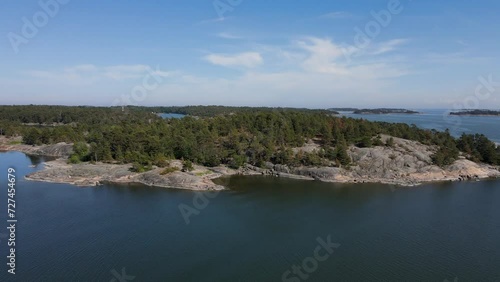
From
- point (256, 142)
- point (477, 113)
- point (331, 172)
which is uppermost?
point (477, 113)

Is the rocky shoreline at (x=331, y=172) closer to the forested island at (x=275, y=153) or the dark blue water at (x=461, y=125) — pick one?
the forested island at (x=275, y=153)

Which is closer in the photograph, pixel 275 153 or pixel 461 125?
pixel 275 153

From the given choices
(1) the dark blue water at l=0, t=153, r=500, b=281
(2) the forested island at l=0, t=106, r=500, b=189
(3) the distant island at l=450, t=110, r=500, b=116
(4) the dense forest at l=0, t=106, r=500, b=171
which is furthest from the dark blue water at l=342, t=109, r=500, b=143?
(1) the dark blue water at l=0, t=153, r=500, b=281

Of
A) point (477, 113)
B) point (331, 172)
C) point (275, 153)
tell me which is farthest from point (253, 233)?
point (477, 113)

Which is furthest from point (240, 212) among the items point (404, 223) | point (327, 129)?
point (327, 129)

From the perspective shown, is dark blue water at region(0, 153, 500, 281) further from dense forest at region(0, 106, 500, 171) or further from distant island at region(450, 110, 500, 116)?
distant island at region(450, 110, 500, 116)

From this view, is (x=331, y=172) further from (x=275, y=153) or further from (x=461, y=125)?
(x=461, y=125)
